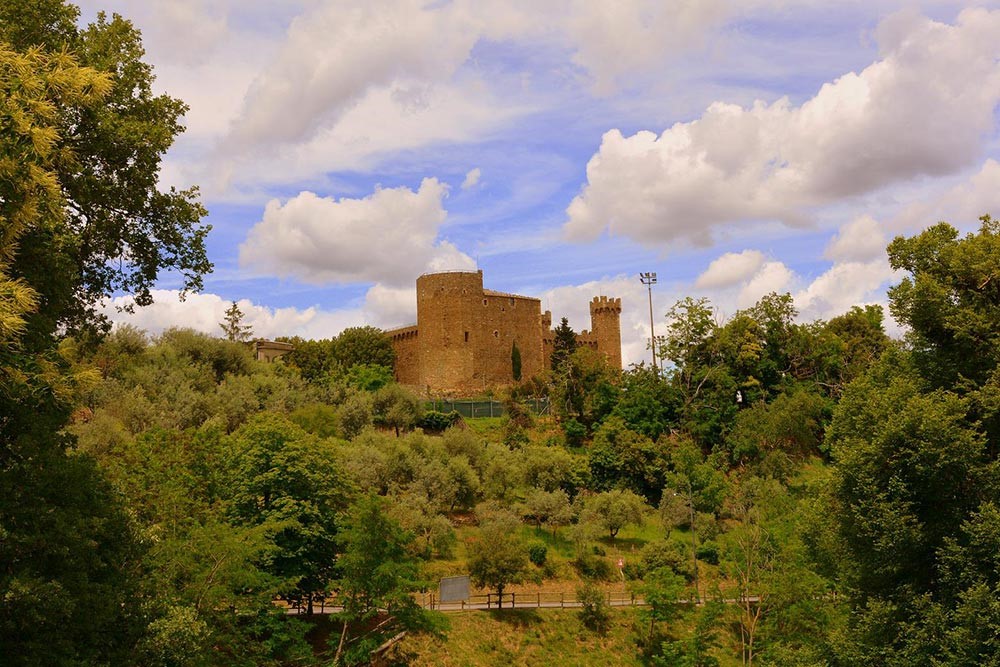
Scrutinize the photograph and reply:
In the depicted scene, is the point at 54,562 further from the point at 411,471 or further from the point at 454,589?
the point at 411,471

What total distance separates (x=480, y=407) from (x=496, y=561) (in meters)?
25.1

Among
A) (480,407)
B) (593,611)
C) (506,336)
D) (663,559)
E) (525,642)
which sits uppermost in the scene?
(506,336)

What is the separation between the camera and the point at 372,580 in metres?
24.3

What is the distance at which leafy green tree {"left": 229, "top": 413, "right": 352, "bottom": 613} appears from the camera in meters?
26.0

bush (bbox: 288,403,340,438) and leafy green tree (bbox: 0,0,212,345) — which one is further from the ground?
leafy green tree (bbox: 0,0,212,345)

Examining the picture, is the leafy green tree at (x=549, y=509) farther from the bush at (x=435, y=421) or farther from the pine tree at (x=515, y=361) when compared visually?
the pine tree at (x=515, y=361)

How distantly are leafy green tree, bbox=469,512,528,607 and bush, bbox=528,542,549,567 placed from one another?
2.19 m

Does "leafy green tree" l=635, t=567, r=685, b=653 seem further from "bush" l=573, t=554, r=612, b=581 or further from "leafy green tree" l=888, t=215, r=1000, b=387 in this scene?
"leafy green tree" l=888, t=215, r=1000, b=387

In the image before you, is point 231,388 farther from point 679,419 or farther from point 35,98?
point 35,98

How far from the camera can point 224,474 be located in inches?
1072

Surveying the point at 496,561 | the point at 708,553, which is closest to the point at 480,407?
the point at 708,553

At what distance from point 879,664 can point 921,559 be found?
1980 mm

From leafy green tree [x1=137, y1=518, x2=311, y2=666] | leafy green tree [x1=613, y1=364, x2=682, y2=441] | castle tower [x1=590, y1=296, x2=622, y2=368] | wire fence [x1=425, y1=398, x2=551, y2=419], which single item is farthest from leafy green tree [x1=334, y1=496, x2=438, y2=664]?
castle tower [x1=590, y1=296, x2=622, y2=368]

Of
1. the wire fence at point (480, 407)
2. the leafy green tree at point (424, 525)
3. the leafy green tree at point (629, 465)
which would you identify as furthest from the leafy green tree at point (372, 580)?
the wire fence at point (480, 407)
